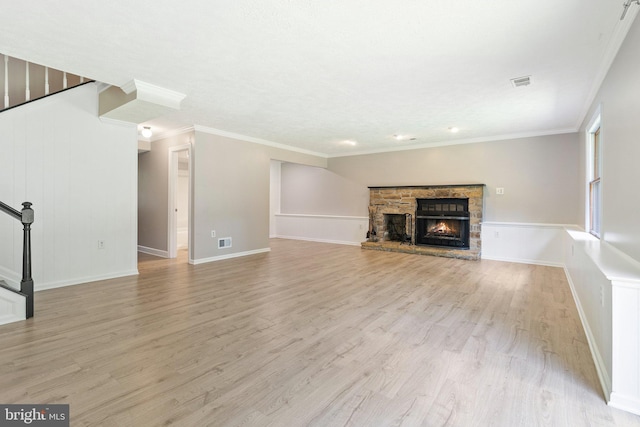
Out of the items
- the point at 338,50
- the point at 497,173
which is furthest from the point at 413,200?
the point at 338,50

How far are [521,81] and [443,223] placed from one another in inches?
151

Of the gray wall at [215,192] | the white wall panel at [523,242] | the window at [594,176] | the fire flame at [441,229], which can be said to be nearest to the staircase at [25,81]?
the gray wall at [215,192]

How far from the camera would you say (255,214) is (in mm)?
6520

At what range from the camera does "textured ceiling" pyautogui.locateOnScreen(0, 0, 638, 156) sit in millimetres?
2127

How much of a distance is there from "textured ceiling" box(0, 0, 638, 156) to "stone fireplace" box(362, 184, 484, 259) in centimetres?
223

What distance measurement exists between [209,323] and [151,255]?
4335 millimetres

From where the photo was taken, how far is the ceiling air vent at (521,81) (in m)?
3.21

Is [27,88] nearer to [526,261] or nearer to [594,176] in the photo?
[594,176]

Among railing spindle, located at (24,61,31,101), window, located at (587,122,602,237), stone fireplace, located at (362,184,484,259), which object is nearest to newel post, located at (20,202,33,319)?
railing spindle, located at (24,61,31,101)

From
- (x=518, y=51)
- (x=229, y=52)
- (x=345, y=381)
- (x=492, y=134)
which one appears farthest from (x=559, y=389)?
(x=492, y=134)

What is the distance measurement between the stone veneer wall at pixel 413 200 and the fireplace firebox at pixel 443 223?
138 mm

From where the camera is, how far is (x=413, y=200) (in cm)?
694

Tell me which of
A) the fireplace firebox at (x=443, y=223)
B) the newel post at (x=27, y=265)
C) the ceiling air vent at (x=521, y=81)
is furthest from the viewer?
the fireplace firebox at (x=443, y=223)

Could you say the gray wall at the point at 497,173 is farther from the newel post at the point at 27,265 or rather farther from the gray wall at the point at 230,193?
the newel post at the point at 27,265
